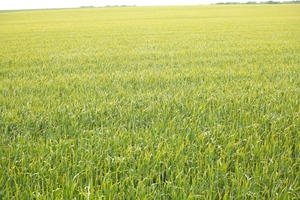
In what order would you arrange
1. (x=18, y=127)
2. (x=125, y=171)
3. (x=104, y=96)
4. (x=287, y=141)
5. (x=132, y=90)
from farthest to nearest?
(x=132, y=90)
(x=104, y=96)
(x=18, y=127)
(x=287, y=141)
(x=125, y=171)

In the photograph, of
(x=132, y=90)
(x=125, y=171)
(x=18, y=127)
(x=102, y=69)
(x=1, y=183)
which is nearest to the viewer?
(x=1, y=183)

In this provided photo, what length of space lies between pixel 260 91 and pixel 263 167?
2.76 meters

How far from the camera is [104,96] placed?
4.71 metres

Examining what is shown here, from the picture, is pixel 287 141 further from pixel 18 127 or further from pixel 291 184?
pixel 18 127

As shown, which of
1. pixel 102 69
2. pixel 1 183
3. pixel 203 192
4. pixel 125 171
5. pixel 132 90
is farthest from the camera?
pixel 102 69

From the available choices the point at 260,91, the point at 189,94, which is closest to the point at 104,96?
the point at 189,94

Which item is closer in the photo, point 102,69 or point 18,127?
point 18,127

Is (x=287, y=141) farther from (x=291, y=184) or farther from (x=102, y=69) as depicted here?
(x=102, y=69)

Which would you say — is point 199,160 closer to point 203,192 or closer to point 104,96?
point 203,192

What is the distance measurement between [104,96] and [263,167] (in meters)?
3.06

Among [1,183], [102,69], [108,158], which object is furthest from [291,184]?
[102,69]

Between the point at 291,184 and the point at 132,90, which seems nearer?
the point at 291,184

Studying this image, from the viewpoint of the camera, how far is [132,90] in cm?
518

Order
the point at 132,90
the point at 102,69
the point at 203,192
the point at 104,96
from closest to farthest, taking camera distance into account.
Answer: the point at 203,192 → the point at 104,96 → the point at 132,90 → the point at 102,69
